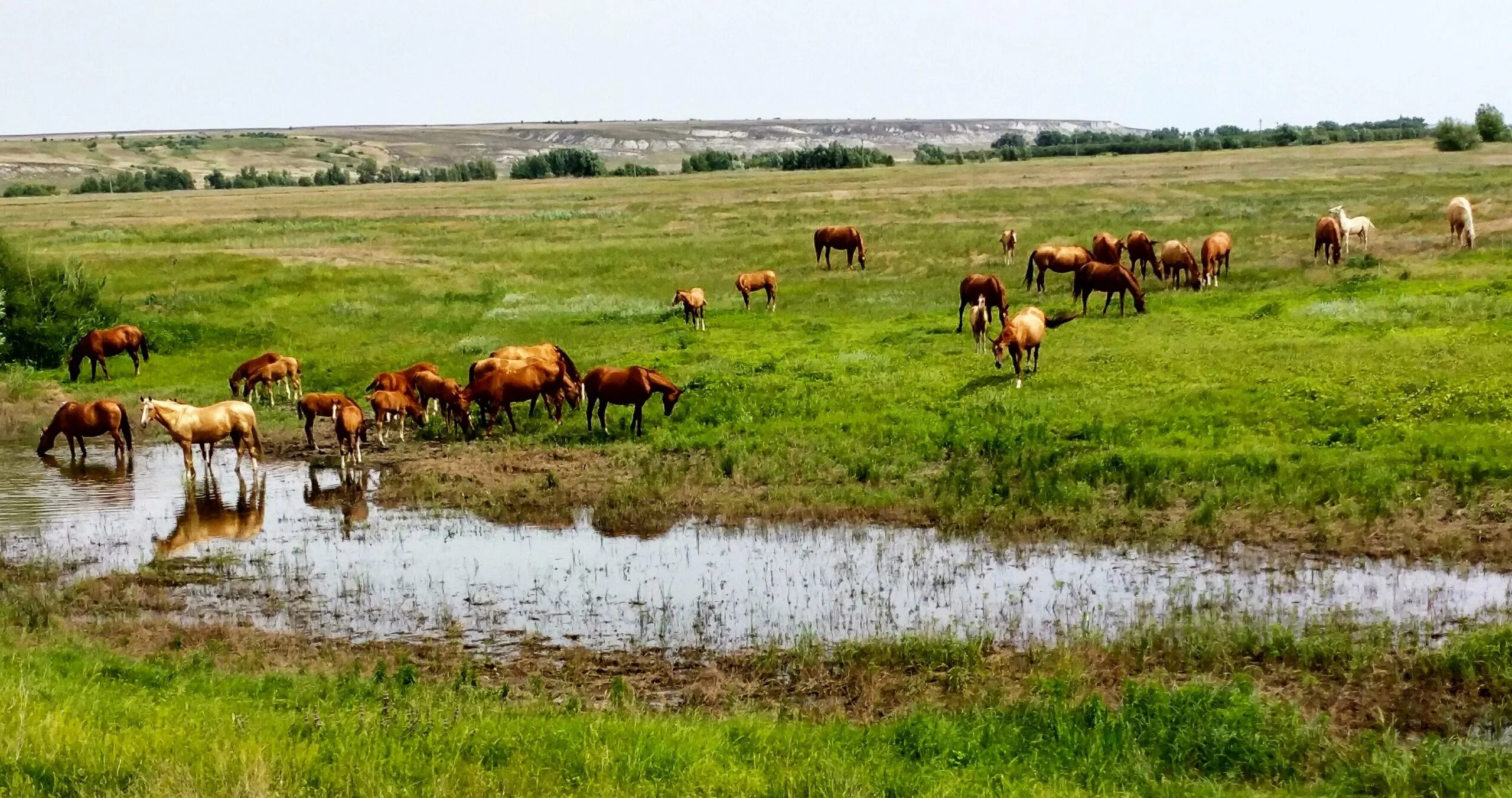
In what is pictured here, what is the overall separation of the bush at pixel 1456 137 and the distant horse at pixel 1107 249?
2634 inches

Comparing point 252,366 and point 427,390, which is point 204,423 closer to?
point 427,390

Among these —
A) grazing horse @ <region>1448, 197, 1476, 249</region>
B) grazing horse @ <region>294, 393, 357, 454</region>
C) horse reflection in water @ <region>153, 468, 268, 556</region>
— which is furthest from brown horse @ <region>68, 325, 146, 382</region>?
grazing horse @ <region>1448, 197, 1476, 249</region>

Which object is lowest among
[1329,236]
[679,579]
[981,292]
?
[679,579]

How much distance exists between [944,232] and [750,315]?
1693cm

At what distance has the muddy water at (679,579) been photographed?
12.5 metres

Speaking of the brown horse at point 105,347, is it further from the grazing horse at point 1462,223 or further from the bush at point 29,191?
the bush at point 29,191

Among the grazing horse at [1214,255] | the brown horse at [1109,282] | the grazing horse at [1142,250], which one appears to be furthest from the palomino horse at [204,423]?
the grazing horse at [1214,255]

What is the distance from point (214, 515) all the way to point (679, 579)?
767 cm

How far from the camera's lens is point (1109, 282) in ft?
93.6

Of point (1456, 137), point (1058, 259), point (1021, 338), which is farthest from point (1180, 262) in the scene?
point (1456, 137)

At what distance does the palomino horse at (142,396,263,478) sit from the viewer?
2033 cm

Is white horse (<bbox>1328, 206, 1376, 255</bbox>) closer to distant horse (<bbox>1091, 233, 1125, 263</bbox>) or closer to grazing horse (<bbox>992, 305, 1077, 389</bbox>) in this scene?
distant horse (<bbox>1091, 233, 1125, 263</bbox>)

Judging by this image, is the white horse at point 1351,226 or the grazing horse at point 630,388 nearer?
the grazing horse at point 630,388

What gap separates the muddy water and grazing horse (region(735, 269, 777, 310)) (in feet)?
53.1
